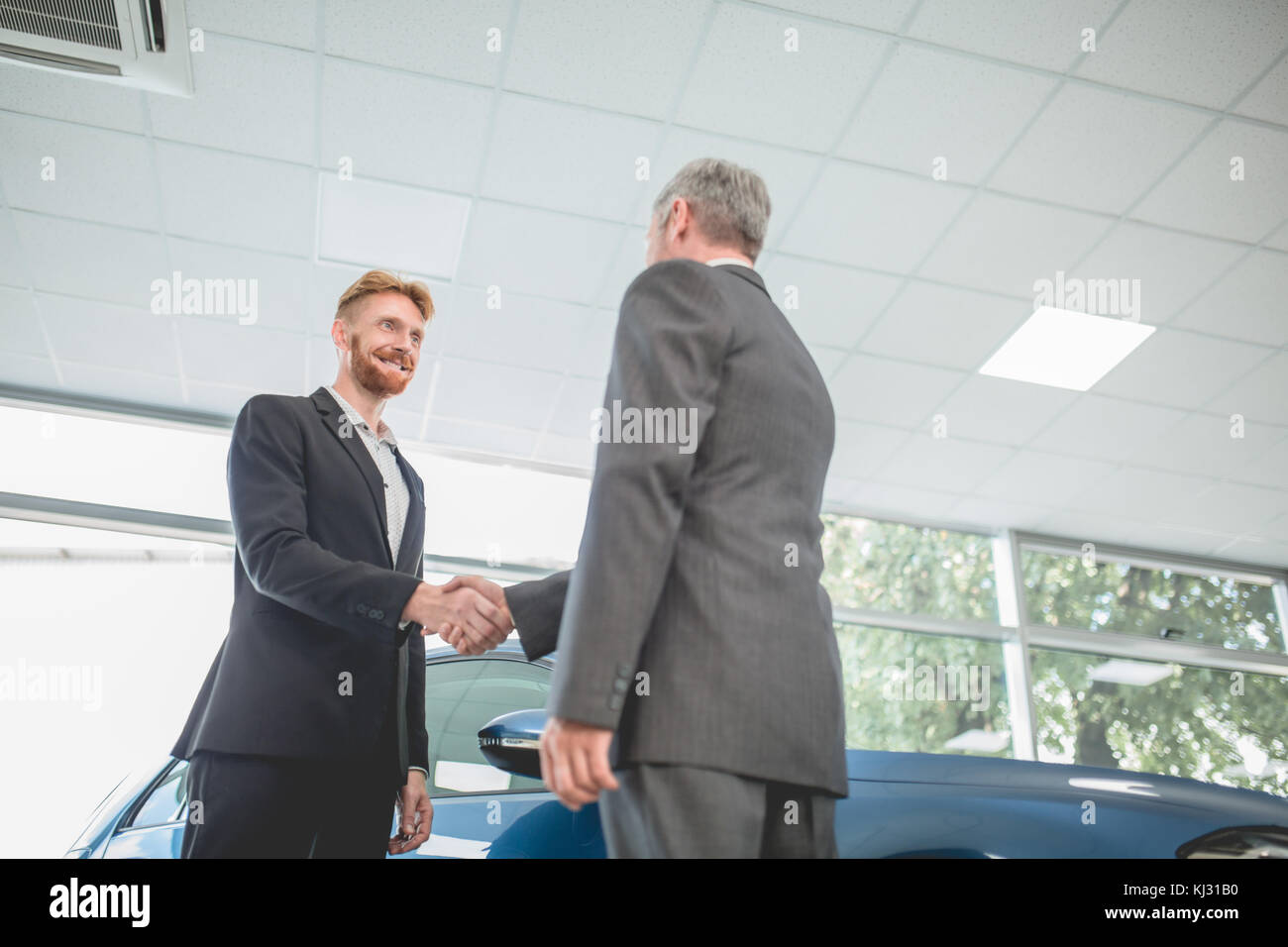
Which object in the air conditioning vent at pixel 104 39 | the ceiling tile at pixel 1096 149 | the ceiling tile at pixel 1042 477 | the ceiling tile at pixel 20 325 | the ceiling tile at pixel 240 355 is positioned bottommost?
the ceiling tile at pixel 1042 477

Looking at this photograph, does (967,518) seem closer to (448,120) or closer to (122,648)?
(448,120)

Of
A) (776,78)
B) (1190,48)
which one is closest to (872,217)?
(776,78)

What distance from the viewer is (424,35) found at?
2752mm

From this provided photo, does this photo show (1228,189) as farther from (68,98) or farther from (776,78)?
(68,98)

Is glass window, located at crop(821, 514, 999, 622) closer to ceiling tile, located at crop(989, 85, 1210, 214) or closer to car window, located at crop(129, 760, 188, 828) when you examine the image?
ceiling tile, located at crop(989, 85, 1210, 214)

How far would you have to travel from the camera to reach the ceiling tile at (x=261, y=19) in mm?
2680

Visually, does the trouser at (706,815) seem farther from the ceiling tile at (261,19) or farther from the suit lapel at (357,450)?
the ceiling tile at (261,19)

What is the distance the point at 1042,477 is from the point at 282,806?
16.2 feet

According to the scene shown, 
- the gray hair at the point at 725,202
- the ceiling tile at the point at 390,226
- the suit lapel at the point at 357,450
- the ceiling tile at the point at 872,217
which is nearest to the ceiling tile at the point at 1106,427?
the ceiling tile at the point at 872,217

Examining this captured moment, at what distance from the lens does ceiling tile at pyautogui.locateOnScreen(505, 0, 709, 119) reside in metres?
2.67

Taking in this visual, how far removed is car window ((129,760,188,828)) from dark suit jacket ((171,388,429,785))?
2.38ft

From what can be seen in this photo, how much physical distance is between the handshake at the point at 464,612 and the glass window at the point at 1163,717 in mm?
5044

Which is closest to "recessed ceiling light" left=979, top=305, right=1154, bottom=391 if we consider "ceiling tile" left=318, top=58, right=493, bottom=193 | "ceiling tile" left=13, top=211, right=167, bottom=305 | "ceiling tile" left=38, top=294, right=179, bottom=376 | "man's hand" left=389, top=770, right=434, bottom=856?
"ceiling tile" left=318, top=58, right=493, bottom=193

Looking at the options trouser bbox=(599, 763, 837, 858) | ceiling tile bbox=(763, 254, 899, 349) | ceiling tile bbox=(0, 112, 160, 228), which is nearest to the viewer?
trouser bbox=(599, 763, 837, 858)
